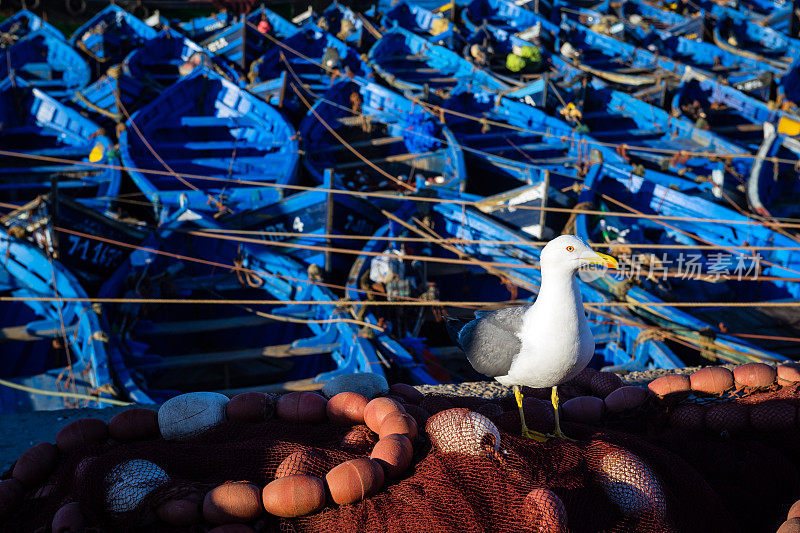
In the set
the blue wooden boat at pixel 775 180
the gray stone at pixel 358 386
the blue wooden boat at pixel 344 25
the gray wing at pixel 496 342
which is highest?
the blue wooden boat at pixel 344 25

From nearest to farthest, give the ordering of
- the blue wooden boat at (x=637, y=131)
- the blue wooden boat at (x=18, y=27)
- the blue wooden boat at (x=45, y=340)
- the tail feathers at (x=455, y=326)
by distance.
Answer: the tail feathers at (x=455, y=326) → the blue wooden boat at (x=45, y=340) → the blue wooden boat at (x=637, y=131) → the blue wooden boat at (x=18, y=27)

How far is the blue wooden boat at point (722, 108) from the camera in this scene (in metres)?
12.8

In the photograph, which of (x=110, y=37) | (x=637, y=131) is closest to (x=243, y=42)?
(x=110, y=37)

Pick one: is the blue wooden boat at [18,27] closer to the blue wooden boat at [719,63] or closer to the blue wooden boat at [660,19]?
the blue wooden boat at [719,63]

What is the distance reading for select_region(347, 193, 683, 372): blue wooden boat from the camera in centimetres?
645

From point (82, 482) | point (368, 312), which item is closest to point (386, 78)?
point (368, 312)

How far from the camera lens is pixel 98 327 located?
19.5 feet

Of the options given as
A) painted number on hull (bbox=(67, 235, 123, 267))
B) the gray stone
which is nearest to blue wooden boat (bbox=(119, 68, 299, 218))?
painted number on hull (bbox=(67, 235, 123, 267))

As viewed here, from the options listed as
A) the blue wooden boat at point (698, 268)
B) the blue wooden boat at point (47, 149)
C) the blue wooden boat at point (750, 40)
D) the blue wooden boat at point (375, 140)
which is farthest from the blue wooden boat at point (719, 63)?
the blue wooden boat at point (47, 149)

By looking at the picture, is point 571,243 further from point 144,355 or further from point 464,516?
point 144,355

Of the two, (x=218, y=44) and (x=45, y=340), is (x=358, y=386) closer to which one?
(x=45, y=340)

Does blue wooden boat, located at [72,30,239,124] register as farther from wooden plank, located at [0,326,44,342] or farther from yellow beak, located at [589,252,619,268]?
yellow beak, located at [589,252,619,268]

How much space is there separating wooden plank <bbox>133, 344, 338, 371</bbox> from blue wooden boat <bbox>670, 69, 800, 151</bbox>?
9.40 meters

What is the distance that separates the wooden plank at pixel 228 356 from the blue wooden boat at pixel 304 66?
699 centimetres
